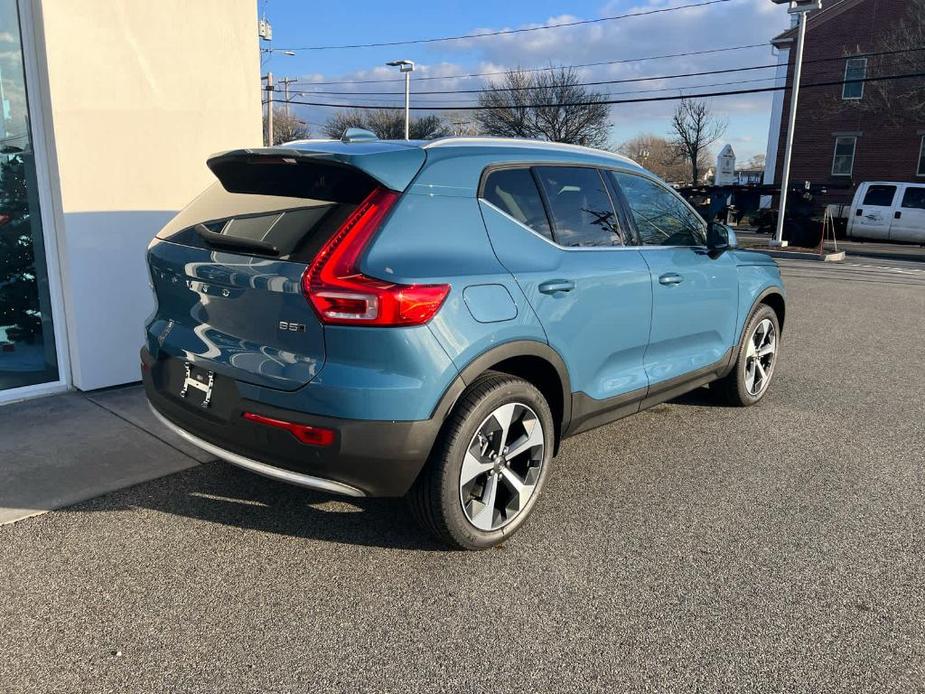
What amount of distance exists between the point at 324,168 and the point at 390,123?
59650mm

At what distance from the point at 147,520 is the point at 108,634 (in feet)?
2.98

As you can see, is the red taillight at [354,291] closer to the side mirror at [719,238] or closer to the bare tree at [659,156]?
the side mirror at [719,238]

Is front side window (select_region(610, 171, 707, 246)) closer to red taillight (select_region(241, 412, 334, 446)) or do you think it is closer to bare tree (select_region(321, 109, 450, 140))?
red taillight (select_region(241, 412, 334, 446))

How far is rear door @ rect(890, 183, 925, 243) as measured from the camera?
21.2 meters

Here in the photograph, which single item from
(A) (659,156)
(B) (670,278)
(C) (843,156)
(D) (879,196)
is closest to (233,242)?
(B) (670,278)

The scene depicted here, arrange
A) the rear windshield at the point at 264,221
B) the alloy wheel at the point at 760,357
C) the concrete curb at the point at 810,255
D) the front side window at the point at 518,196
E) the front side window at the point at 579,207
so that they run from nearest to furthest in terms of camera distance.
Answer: the rear windshield at the point at 264,221 < the front side window at the point at 518,196 < the front side window at the point at 579,207 < the alloy wheel at the point at 760,357 < the concrete curb at the point at 810,255

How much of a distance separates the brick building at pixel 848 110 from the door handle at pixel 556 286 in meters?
32.8

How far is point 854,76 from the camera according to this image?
3441 centimetres

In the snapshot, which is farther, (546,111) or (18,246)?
(546,111)

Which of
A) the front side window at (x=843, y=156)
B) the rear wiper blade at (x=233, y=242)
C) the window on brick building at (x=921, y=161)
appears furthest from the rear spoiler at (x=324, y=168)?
the front side window at (x=843, y=156)

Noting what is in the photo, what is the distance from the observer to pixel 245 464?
304 centimetres

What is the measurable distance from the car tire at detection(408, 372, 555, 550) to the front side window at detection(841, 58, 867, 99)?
37099mm

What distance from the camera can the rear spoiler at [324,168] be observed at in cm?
291

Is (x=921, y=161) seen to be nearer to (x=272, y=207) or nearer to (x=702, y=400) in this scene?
(x=702, y=400)
